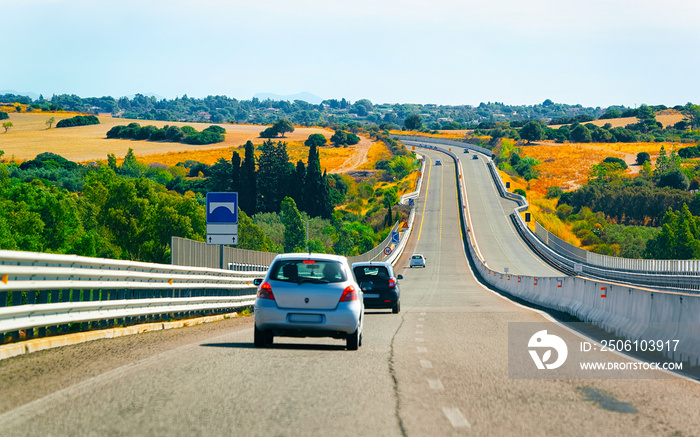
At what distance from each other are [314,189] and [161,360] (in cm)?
11408

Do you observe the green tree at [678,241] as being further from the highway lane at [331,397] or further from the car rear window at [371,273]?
the highway lane at [331,397]

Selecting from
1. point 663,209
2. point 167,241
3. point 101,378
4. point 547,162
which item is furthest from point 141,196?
point 547,162

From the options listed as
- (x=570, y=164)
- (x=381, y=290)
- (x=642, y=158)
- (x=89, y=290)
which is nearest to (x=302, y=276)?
(x=89, y=290)

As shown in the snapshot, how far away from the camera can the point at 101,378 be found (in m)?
9.97

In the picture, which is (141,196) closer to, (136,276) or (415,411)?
(136,276)

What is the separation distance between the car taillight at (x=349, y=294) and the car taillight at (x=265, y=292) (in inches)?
41.7

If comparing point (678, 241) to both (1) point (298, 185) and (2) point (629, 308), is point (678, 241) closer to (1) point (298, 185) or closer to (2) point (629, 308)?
(1) point (298, 185)

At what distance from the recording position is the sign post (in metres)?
25.7

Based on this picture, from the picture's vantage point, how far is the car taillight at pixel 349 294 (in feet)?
43.8

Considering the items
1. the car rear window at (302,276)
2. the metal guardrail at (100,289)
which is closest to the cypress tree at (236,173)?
the metal guardrail at (100,289)

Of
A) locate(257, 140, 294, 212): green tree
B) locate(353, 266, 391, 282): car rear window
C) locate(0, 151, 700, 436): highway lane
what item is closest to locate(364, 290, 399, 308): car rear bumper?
locate(353, 266, 391, 282): car rear window

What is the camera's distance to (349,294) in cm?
1341

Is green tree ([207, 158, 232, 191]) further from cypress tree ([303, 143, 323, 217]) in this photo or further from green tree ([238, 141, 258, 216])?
cypress tree ([303, 143, 323, 217])

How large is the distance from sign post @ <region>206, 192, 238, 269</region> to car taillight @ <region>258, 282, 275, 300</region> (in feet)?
40.1
